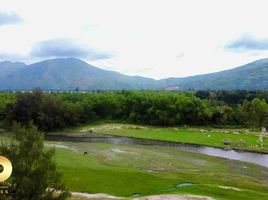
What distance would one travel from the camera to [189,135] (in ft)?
419

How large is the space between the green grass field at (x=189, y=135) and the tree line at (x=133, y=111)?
8.77 m

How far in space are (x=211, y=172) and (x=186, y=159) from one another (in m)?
14.0

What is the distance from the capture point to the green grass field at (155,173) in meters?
51.1

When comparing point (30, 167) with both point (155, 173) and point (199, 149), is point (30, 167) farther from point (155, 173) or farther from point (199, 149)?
point (199, 149)

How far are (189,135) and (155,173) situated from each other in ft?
209

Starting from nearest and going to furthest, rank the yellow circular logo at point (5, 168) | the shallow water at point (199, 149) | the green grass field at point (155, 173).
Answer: the yellow circular logo at point (5, 168) → the green grass field at point (155, 173) → the shallow water at point (199, 149)

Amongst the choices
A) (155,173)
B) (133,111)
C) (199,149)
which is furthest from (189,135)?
(155,173)

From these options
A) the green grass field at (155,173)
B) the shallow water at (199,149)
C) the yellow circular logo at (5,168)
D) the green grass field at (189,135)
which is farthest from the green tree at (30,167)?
the green grass field at (189,135)

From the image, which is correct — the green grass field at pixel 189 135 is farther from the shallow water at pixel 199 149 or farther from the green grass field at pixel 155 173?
the green grass field at pixel 155 173

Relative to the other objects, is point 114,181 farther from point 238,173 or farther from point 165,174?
point 238,173

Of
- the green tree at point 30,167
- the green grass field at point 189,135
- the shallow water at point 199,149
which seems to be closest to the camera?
the green tree at point 30,167

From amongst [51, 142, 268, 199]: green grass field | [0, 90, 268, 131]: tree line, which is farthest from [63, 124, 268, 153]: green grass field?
[51, 142, 268, 199]: green grass field

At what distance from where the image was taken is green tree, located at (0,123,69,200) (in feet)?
82.6

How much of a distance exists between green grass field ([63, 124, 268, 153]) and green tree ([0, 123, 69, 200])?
269 ft
